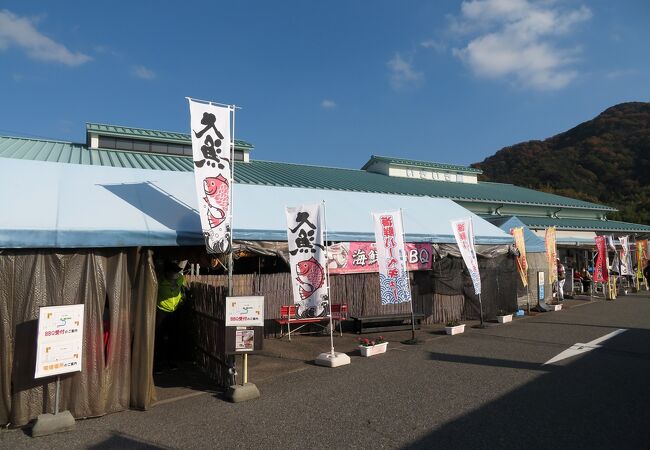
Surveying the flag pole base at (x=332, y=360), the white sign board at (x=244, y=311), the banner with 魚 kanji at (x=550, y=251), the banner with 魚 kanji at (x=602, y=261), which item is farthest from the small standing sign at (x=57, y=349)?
the banner with 魚 kanji at (x=602, y=261)

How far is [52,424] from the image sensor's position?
4.69 meters

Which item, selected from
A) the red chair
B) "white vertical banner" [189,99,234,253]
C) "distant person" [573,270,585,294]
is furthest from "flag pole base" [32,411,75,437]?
"distant person" [573,270,585,294]

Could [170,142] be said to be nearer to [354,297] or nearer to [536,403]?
[354,297]

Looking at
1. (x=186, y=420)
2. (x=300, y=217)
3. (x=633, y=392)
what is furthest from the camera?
(x=300, y=217)

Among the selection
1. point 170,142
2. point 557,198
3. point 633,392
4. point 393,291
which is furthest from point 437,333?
point 557,198

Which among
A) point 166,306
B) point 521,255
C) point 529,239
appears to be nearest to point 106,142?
point 166,306

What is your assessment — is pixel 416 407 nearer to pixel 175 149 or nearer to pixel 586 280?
pixel 175 149

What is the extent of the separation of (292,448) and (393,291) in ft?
17.6

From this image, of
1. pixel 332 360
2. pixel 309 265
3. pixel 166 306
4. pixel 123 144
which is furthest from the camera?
pixel 123 144

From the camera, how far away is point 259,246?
8586mm

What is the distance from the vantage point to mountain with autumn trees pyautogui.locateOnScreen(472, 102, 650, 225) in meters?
50.3

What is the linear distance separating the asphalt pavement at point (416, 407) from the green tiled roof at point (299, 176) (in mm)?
8243

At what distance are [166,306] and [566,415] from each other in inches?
233

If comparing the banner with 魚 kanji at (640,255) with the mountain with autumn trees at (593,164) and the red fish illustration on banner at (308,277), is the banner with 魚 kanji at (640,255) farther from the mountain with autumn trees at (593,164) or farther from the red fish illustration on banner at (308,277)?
the mountain with autumn trees at (593,164)
